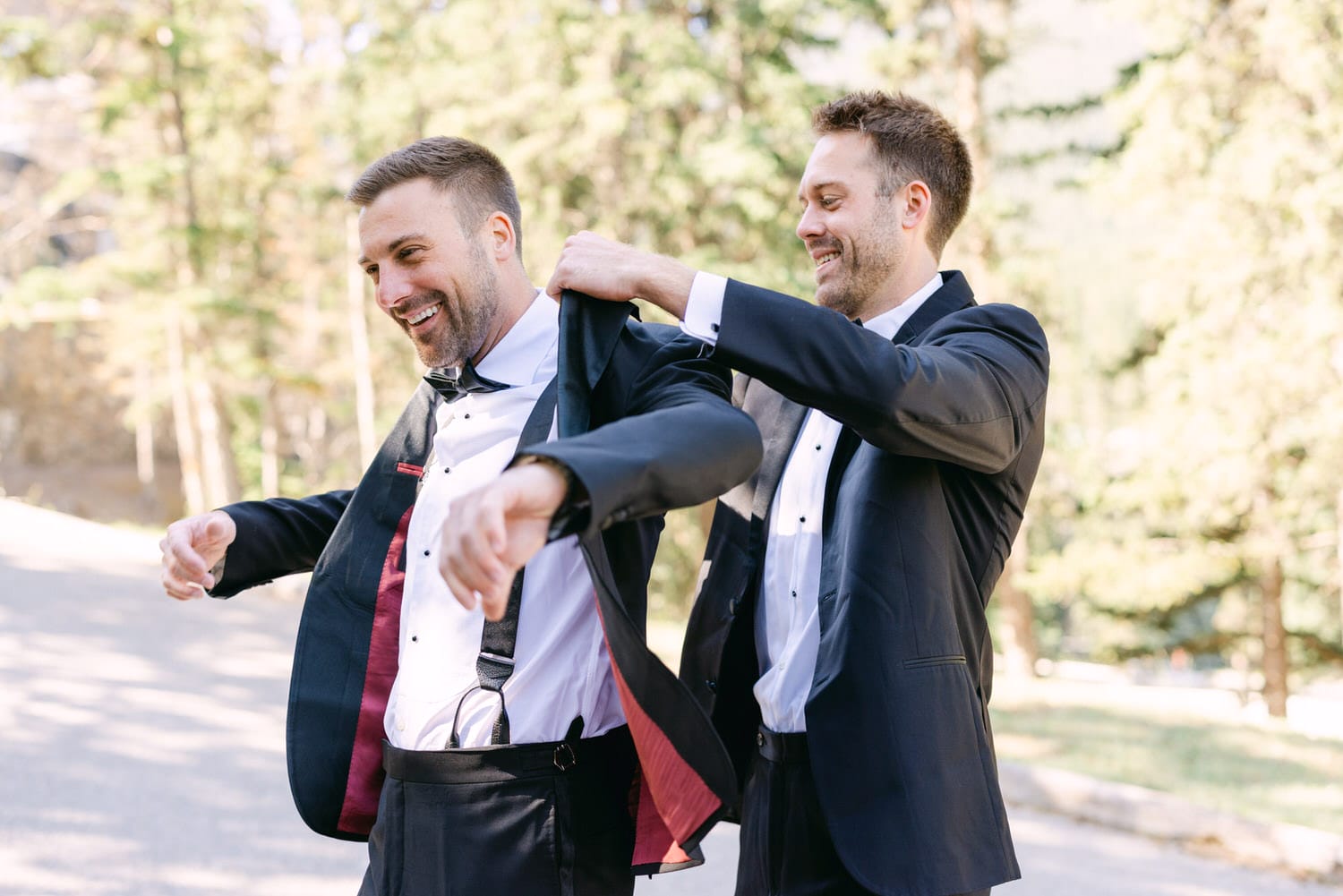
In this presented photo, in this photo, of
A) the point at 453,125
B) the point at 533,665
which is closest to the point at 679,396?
the point at 533,665

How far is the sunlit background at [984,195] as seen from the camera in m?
14.5

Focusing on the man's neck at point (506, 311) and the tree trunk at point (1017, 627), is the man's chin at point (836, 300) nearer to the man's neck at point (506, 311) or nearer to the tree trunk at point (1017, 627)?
the man's neck at point (506, 311)

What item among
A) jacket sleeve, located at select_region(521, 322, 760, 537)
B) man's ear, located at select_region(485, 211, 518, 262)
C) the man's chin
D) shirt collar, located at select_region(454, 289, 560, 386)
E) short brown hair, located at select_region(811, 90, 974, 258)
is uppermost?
short brown hair, located at select_region(811, 90, 974, 258)

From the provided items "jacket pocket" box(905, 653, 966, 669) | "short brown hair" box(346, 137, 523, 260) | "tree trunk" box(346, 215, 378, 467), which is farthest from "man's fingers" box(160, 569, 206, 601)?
"tree trunk" box(346, 215, 378, 467)

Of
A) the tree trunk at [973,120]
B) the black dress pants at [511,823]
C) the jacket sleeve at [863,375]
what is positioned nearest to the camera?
the jacket sleeve at [863,375]

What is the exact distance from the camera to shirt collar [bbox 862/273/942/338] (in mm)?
2629

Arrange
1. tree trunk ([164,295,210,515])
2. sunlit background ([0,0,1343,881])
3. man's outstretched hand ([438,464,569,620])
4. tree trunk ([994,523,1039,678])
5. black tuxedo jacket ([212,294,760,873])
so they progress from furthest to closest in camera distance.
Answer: tree trunk ([164,295,210,515]), tree trunk ([994,523,1039,678]), sunlit background ([0,0,1343,881]), black tuxedo jacket ([212,294,760,873]), man's outstretched hand ([438,464,569,620])

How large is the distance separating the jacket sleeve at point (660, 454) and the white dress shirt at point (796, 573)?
1.99 feet

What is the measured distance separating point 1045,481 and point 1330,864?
1669cm

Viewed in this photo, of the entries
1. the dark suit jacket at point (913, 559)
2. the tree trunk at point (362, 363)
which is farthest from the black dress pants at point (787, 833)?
the tree trunk at point (362, 363)

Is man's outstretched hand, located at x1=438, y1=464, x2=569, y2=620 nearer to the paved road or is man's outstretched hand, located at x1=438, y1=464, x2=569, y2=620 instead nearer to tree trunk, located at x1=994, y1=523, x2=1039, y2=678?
the paved road

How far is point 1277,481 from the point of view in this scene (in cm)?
1667

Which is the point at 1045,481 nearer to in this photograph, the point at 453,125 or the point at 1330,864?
the point at 453,125

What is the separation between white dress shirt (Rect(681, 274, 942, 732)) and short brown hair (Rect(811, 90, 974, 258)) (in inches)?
7.3
